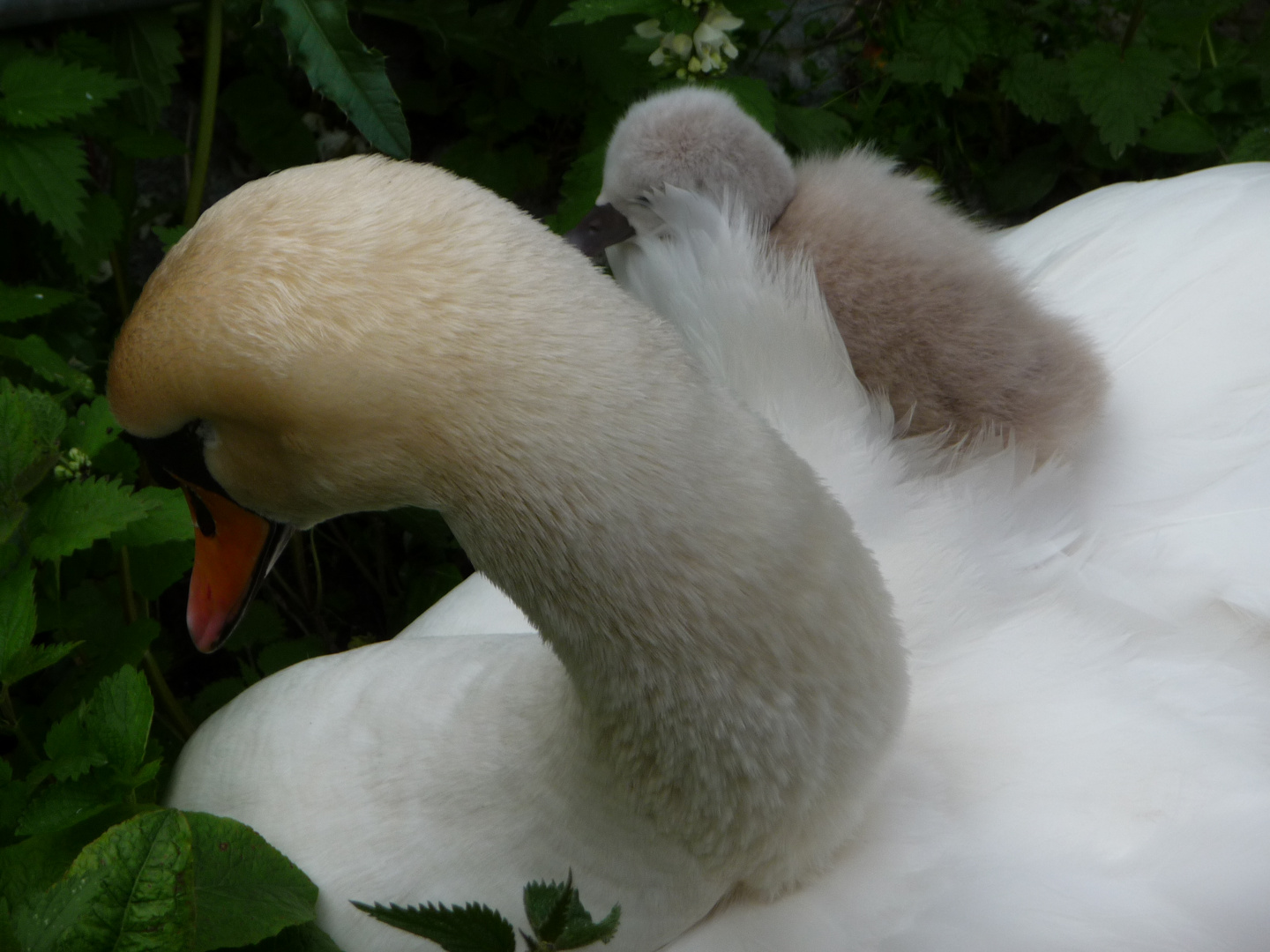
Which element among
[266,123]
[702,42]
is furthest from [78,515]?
[266,123]

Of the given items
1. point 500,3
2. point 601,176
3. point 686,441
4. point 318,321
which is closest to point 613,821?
point 686,441

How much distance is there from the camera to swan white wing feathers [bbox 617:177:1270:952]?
1.00 meters

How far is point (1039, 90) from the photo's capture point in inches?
88.8

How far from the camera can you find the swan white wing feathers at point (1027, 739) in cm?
100

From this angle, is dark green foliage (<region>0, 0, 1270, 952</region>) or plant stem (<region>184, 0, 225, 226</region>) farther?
plant stem (<region>184, 0, 225, 226</region>)

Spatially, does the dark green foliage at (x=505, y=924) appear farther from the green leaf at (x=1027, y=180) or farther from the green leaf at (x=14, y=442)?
the green leaf at (x=1027, y=180)

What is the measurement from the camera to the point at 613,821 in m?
0.99

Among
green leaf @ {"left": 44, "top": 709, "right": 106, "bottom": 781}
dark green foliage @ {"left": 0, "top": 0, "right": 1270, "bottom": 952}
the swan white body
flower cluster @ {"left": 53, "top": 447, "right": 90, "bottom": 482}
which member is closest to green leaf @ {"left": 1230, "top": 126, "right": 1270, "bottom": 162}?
dark green foliage @ {"left": 0, "top": 0, "right": 1270, "bottom": 952}

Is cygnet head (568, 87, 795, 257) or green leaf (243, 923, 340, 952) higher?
cygnet head (568, 87, 795, 257)

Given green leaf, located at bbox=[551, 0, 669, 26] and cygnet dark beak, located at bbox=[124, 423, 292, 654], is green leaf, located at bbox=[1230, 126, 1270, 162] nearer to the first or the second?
green leaf, located at bbox=[551, 0, 669, 26]

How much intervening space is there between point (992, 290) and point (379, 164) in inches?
35.3

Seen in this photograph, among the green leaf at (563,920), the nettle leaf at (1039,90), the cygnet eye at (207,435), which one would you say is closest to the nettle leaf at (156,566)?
the cygnet eye at (207,435)

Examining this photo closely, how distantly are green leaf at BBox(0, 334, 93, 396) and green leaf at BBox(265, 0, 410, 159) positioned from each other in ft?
1.33

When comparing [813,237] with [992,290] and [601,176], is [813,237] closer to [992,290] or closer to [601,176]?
[992,290]
